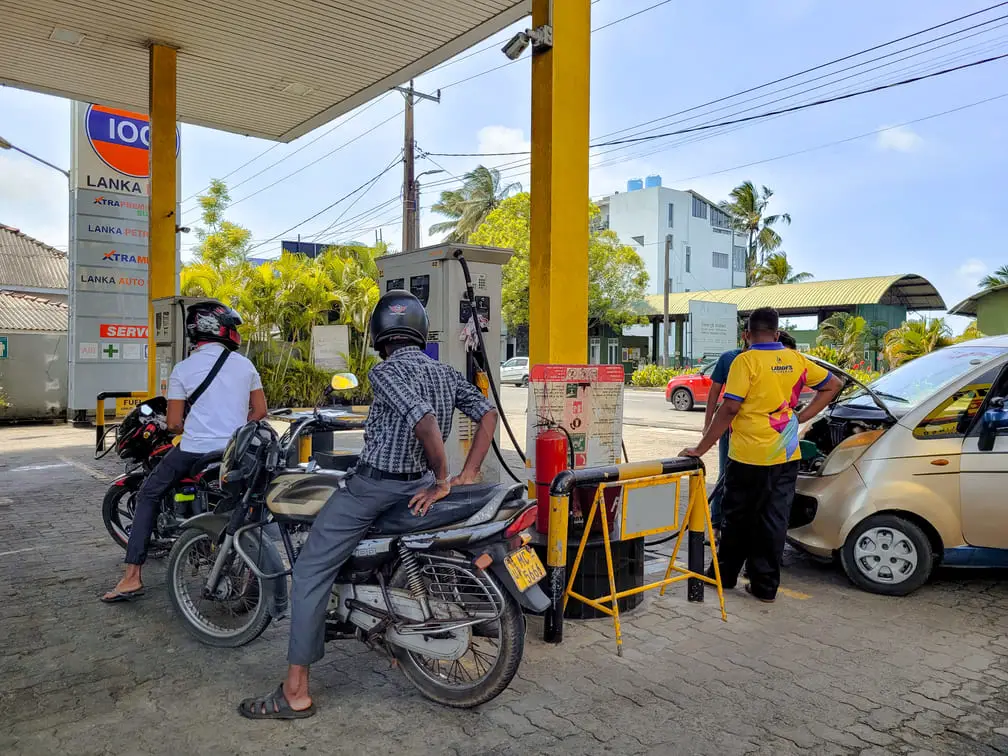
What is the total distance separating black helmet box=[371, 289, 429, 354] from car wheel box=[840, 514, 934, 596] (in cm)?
343

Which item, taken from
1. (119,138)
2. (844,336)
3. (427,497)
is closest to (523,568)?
(427,497)

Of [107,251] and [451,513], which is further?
[107,251]

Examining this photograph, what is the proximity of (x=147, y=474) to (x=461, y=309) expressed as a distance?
2.64m

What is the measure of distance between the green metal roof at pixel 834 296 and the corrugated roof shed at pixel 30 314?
74.8 ft

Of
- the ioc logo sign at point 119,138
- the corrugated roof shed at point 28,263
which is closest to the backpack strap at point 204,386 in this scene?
the ioc logo sign at point 119,138

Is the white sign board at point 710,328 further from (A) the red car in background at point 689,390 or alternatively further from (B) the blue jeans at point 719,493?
(B) the blue jeans at point 719,493

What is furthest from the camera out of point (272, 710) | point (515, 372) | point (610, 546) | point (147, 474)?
point (515, 372)

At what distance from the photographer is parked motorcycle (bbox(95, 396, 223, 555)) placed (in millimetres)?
4746

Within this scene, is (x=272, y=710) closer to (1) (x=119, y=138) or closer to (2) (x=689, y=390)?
(1) (x=119, y=138)

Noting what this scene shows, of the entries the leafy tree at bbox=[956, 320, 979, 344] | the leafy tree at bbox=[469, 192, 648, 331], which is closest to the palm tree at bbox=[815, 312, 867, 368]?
the leafy tree at bbox=[956, 320, 979, 344]

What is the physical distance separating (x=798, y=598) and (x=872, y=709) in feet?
5.24

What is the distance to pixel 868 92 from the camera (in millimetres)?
14602

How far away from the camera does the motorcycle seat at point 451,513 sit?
11.0ft

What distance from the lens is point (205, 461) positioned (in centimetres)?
466
